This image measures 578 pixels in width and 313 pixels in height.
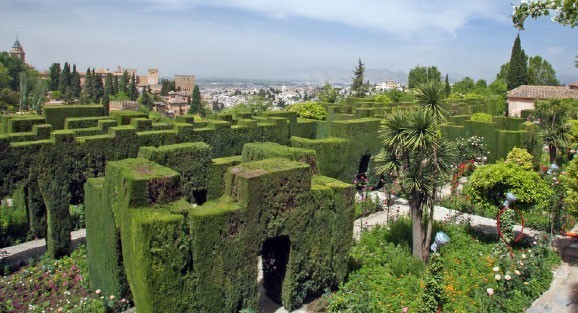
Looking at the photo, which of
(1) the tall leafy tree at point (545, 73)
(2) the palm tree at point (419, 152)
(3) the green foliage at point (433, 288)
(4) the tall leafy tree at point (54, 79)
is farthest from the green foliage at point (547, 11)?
(4) the tall leafy tree at point (54, 79)

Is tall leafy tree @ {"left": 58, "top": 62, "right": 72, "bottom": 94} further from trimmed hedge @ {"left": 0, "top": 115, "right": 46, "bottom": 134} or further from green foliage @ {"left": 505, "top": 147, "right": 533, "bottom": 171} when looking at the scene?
green foliage @ {"left": 505, "top": 147, "right": 533, "bottom": 171}

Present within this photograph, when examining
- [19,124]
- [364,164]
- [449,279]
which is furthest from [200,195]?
[364,164]

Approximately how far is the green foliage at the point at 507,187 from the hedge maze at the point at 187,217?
218 inches

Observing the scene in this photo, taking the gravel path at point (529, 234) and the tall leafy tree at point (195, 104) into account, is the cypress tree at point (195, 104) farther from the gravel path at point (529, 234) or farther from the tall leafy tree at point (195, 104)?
the gravel path at point (529, 234)

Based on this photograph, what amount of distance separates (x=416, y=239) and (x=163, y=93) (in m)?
138

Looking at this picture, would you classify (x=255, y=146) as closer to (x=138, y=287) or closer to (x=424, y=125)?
(x=424, y=125)

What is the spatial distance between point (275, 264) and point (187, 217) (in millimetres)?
3204

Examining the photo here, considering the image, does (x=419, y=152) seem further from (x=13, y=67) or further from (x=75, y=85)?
(x=13, y=67)

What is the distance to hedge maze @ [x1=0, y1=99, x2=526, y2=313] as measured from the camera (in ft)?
30.0

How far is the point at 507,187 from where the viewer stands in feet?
46.4

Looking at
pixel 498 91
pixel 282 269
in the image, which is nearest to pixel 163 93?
pixel 498 91

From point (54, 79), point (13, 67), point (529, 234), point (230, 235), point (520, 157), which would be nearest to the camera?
point (230, 235)

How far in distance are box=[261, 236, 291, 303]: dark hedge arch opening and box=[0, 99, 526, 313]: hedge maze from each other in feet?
0.09

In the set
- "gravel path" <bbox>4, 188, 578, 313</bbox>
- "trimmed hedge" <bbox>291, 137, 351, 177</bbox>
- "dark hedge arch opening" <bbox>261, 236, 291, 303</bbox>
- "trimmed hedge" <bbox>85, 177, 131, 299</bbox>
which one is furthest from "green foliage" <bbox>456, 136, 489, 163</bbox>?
"trimmed hedge" <bbox>85, 177, 131, 299</bbox>
